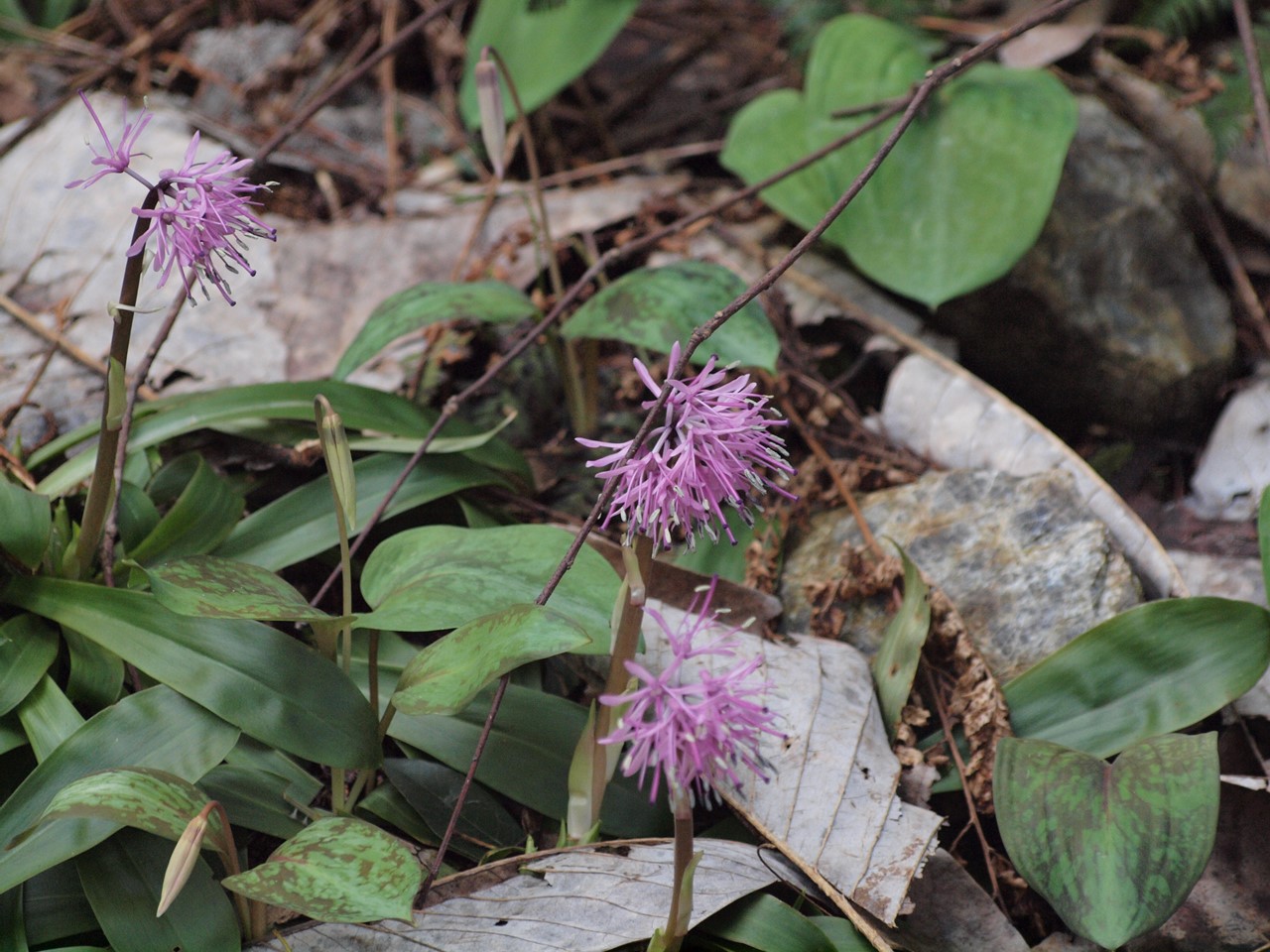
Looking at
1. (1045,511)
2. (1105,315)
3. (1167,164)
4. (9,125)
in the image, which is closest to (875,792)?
(1045,511)

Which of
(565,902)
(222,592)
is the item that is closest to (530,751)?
(565,902)

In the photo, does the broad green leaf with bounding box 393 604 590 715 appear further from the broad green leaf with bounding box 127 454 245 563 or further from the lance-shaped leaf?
the broad green leaf with bounding box 127 454 245 563

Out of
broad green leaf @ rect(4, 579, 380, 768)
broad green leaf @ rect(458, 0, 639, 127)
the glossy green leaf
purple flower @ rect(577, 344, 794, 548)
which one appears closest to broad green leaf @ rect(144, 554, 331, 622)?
broad green leaf @ rect(4, 579, 380, 768)

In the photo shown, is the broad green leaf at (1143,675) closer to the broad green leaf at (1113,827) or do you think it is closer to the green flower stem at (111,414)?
the broad green leaf at (1113,827)

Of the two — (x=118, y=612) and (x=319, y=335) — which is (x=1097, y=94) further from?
(x=118, y=612)

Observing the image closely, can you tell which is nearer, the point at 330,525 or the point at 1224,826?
the point at 1224,826
